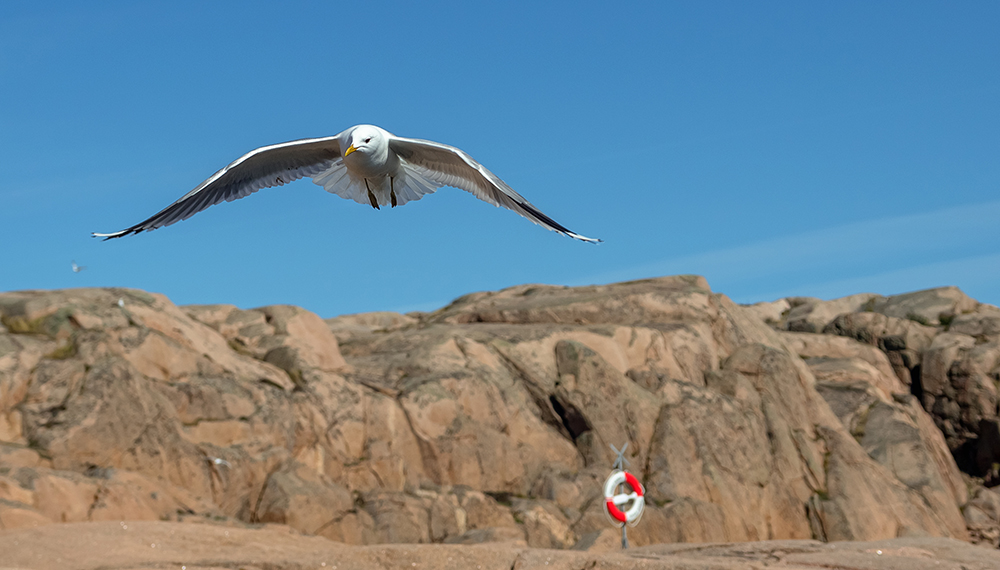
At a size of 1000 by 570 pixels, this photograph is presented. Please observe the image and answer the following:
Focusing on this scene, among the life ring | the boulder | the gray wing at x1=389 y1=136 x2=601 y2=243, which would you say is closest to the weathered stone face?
the life ring

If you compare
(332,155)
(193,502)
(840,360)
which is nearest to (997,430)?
(840,360)

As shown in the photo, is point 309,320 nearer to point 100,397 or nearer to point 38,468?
point 100,397

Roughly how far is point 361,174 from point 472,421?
44.2 ft

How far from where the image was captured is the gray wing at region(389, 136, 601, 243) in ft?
30.8

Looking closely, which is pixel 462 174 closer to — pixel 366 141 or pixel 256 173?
pixel 366 141

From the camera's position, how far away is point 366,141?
940 centimetres

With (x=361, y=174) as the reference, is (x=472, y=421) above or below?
below

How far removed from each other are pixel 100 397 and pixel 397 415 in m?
6.38

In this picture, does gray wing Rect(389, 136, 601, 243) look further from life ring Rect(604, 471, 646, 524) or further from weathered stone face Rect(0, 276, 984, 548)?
life ring Rect(604, 471, 646, 524)

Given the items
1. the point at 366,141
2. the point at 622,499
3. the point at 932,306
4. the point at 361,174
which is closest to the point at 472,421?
the point at 622,499

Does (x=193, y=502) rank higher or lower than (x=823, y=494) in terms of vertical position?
higher

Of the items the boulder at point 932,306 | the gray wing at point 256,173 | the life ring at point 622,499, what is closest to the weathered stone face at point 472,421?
the life ring at point 622,499

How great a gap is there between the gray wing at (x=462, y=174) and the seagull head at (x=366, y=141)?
255mm

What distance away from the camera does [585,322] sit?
1136 inches
